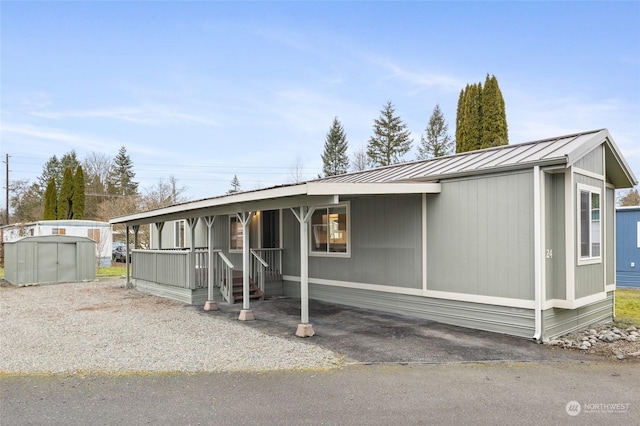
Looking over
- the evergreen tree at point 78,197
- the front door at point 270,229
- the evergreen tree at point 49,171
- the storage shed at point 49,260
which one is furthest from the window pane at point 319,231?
the evergreen tree at point 49,171

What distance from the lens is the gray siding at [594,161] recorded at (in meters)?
6.41

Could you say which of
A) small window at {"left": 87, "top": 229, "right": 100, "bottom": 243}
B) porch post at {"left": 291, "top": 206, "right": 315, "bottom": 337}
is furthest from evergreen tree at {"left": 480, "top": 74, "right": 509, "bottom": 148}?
small window at {"left": 87, "top": 229, "right": 100, "bottom": 243}

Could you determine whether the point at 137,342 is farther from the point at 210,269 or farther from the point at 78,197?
the point at 78,197

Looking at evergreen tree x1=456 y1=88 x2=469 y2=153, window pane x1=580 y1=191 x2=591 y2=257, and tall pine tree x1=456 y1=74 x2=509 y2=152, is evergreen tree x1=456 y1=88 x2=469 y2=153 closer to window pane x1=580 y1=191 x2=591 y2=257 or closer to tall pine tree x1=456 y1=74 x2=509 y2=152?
tall pine tree x1=456 y1=74 x2=509 y2=152

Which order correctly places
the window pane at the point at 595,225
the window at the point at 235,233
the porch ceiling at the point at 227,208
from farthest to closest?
1. the window at the point at 235,233
2. the window pane at the point at 595,225
3. the porch ceiling at the point at 227,208

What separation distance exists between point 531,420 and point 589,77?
15695 mm

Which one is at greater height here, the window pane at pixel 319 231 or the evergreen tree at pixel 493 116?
the evergreen tree at pixel 493 116

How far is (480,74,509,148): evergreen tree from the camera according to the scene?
2255 centimetres

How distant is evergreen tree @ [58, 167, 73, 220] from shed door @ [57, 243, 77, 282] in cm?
1858

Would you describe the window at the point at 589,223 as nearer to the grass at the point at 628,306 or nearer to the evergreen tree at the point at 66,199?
the grass at the point at 628,306

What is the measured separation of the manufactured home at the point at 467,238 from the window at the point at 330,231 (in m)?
0.03

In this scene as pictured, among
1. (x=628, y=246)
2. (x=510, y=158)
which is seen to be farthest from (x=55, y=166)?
(x=628, y=246)

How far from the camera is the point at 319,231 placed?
974cm

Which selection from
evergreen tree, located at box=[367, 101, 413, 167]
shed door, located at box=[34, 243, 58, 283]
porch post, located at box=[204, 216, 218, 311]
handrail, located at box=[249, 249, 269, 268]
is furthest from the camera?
evergreen tree, located at box=[367, 101, 413, 167]
